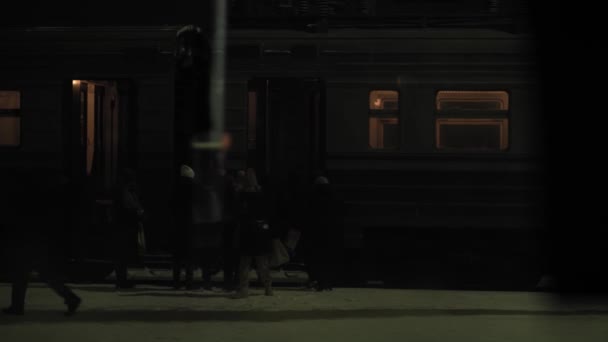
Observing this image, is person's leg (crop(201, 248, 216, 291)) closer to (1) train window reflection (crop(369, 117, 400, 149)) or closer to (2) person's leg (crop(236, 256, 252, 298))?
(2) person's leg (crop(236, 256, 252, 298))

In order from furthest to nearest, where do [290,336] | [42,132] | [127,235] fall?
1. [42,132]
2. [127,235]
3. [290,336]

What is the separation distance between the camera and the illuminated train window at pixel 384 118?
1766cm

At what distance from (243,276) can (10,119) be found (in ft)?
14.9

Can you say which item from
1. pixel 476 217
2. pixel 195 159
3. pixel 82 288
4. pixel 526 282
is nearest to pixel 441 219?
pixel 476 217

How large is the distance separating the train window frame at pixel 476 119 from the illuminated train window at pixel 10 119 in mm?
5734

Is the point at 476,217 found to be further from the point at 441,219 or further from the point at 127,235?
the point at 127,235

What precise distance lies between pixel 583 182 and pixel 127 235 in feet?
19.9

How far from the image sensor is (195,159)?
59.3 feet

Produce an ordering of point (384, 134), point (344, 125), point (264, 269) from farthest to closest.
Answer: point (384, 134)
point (344, 125)
point (264, 269)

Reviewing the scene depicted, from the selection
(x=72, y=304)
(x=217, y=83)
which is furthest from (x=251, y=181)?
(x=72, y=304)

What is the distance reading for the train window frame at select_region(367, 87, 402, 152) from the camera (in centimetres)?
1761

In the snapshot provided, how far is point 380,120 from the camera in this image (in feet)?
58.2

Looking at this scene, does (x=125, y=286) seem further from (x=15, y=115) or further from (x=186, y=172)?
(x=15, y=115)

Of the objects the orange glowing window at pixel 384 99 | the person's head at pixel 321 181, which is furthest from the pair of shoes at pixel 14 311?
the orange glowing window at pixel 384 99
